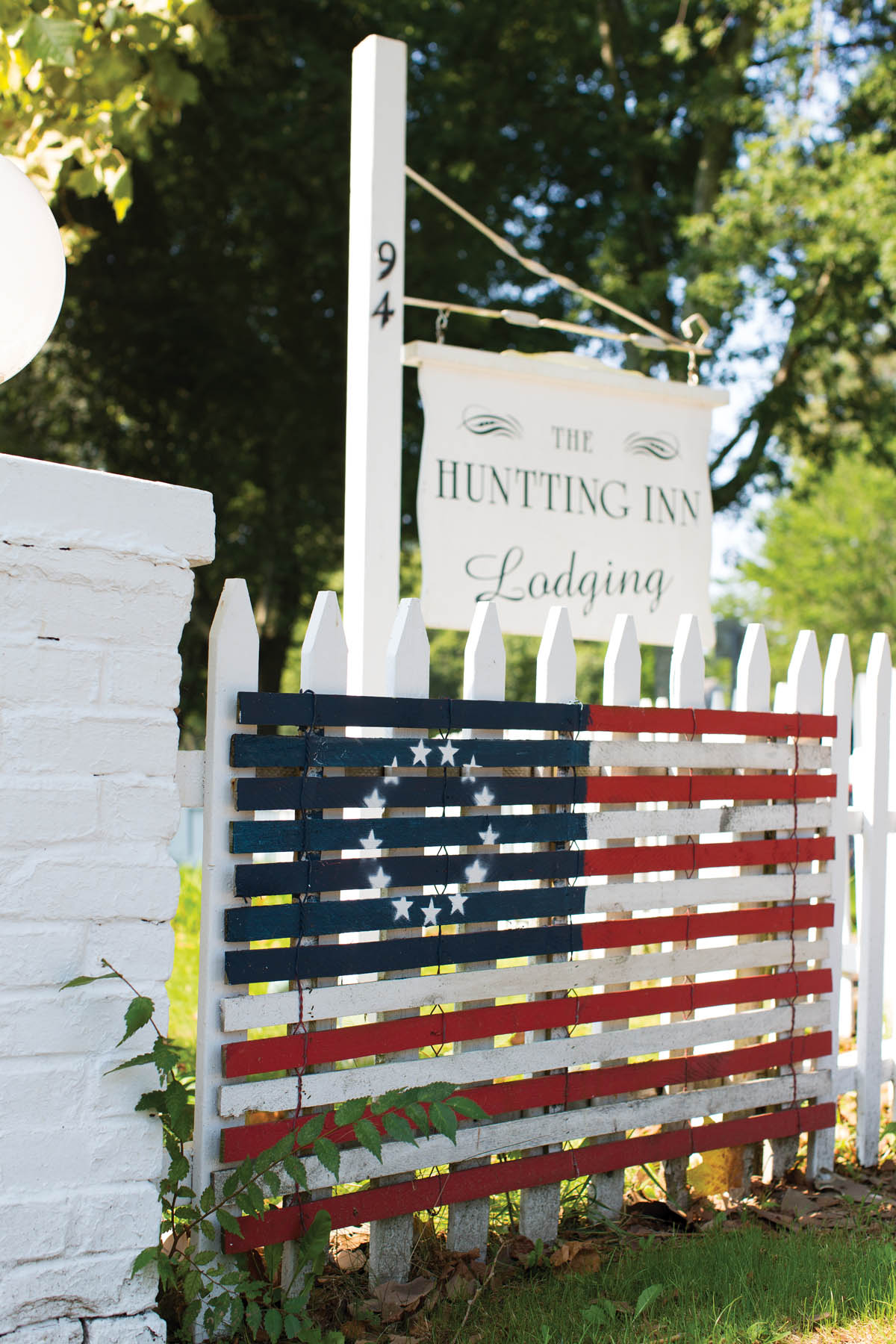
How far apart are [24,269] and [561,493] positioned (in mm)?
2144

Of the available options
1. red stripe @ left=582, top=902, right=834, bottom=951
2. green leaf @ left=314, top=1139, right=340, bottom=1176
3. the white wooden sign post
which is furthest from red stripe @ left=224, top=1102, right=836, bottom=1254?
the white wooden sign post

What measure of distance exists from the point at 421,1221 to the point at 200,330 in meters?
11.8

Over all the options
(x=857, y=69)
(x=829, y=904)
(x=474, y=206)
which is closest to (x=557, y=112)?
(x=474, y=206)

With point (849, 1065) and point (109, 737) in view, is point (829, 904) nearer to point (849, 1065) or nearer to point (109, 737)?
point (849, 1065)

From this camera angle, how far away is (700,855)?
3117 mm

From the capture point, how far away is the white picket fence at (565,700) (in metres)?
2.32

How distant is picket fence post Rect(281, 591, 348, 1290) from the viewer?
242 centimetres

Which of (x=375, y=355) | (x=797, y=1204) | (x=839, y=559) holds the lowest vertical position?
(x=797, y=1204)

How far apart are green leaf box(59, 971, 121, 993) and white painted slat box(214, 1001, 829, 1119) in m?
0.41

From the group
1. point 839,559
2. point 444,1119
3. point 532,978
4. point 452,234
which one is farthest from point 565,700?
point 839,559

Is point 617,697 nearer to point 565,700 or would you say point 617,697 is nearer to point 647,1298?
point 565,700

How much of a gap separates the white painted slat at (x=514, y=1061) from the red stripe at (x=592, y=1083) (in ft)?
0.11

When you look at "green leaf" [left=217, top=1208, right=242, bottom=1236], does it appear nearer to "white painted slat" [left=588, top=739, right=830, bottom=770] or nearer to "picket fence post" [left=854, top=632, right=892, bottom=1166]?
"white painted slat" [left=588, top=739, right=830, bottom=770]

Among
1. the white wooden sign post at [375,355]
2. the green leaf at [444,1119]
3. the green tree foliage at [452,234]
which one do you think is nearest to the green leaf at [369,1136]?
the green leaf at [444,1119]
